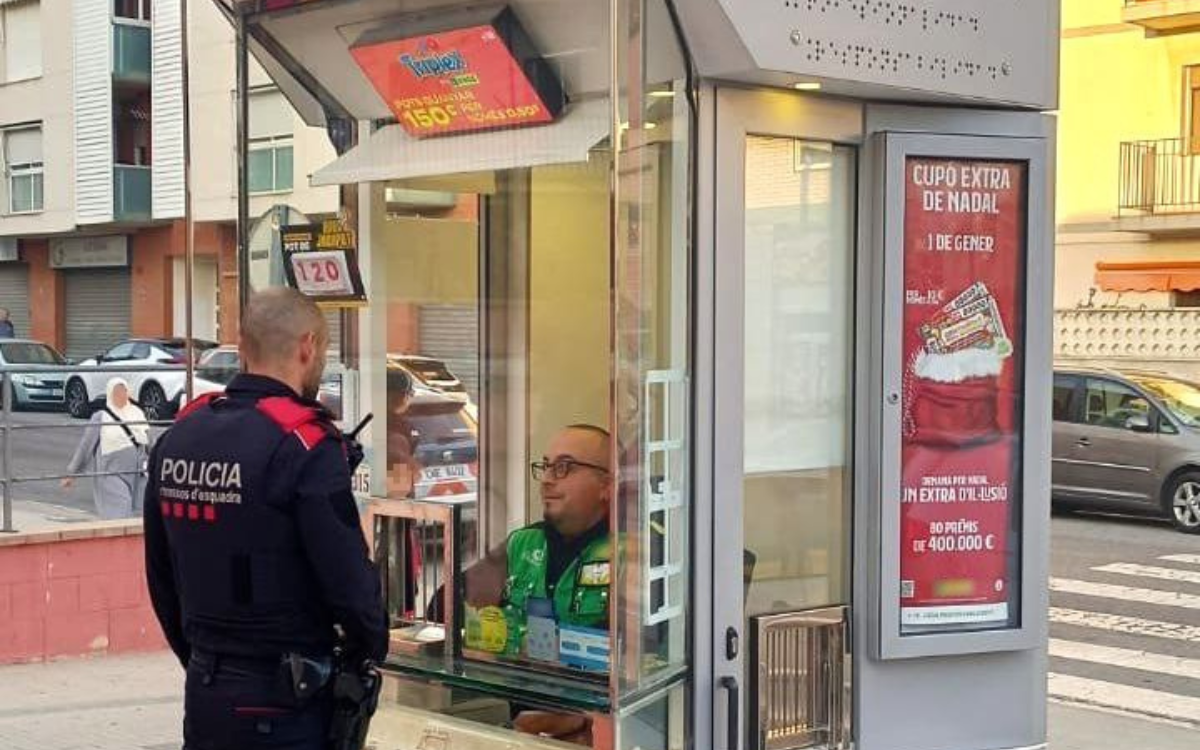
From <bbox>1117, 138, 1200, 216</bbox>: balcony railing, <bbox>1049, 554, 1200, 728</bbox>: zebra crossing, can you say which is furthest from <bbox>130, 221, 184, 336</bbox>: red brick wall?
<bbox>1049, 554, 1200, 728</bbox>: zebra crossing

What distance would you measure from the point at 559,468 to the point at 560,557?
31cm

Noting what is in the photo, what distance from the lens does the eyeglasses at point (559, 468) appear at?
5068 millimetres

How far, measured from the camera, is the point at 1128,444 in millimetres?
15203

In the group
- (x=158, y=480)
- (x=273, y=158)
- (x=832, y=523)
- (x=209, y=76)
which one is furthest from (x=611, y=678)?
(x=209, y=76)

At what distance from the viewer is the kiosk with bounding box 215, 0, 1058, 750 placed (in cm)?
446

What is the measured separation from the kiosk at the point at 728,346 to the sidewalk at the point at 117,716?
7.22 ft

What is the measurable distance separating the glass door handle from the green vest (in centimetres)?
40

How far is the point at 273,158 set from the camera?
18.0ft

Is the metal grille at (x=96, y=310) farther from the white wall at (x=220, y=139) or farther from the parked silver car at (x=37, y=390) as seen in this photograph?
the white wall at (x=220, y=139)

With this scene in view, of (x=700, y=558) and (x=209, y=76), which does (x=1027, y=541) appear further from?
(x=209, y=76)

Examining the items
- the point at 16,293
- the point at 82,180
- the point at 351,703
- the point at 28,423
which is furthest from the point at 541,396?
the point at 16,293

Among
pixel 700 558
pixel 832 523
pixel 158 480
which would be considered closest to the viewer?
pixel 158 480

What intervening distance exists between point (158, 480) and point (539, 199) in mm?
2230

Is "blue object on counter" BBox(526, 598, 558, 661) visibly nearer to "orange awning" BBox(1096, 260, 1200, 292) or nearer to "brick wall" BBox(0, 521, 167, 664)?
"brick wall" BBox(0, 521, 167, 664)
